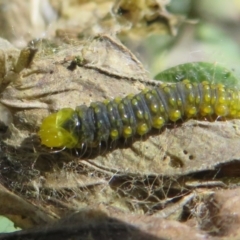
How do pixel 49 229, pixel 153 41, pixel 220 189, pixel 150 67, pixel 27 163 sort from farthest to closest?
pixel 153 41 < pixel 150 67 < pixel 27 163 < pixel 220 189 < pixel 49 229

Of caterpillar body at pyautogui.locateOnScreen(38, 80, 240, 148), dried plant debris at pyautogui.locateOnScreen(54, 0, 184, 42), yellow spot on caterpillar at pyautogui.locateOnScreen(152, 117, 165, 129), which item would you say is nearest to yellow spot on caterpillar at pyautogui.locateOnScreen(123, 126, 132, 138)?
caterpillar body at pyautogui.locateOnScreen(38, 80, 240, 148)

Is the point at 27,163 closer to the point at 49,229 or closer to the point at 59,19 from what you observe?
the point at 49,229

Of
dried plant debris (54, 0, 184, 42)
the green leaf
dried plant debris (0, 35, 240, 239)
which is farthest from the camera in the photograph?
dried plant debris (54, 0, 184, 42)

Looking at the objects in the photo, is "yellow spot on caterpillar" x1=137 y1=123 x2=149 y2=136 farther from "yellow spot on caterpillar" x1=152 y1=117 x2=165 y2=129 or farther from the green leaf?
the green leaf

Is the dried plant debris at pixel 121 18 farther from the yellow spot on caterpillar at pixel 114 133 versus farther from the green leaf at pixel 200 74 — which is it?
the yellow spot on caterpillar at pixel 114 133

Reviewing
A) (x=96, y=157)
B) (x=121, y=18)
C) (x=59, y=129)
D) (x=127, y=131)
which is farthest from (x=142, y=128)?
(x=121, y=18)

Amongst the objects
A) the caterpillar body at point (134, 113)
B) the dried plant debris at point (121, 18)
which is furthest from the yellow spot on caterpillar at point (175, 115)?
the dried plant debris at point (121, 18)

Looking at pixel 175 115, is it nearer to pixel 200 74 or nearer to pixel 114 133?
pixel 114 133

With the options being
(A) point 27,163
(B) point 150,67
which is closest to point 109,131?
(A) point 27,163
